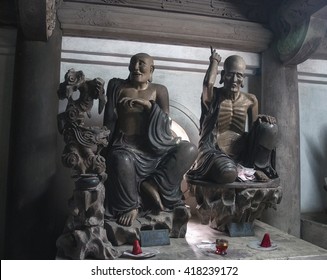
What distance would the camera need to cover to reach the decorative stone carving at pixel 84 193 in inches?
88.3

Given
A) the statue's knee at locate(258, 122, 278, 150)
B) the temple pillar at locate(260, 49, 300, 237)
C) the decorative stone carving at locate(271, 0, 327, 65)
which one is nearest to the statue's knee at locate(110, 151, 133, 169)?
the statue's knee at locate(258, 122, 278, 150)

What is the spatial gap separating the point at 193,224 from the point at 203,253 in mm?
828

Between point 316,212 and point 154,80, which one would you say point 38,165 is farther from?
point 316,212

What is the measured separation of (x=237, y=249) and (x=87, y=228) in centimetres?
108

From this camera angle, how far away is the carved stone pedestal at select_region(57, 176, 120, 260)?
7.33 feet

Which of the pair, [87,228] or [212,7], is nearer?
[87,228]

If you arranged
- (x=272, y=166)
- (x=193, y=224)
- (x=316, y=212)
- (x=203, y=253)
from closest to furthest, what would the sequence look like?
1. (x=203, y=253)
2. (x=272, y=166)
3. (x=193, y=224)
4. (x=316, y=212)

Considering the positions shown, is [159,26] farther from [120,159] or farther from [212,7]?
[120,159]

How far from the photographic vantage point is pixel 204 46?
3.79 metres

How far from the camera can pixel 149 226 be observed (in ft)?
8.43

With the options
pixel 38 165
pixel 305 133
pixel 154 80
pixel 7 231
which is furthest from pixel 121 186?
pixel 305 133

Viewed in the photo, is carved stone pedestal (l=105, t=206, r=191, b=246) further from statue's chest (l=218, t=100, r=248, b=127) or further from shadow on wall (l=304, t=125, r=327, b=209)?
shadow on wall (l=304, t=125, r=327, b=209)

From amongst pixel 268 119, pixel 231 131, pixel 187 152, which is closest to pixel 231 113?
pixel 231 131

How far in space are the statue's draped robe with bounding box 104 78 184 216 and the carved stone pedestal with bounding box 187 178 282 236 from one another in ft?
0.78
